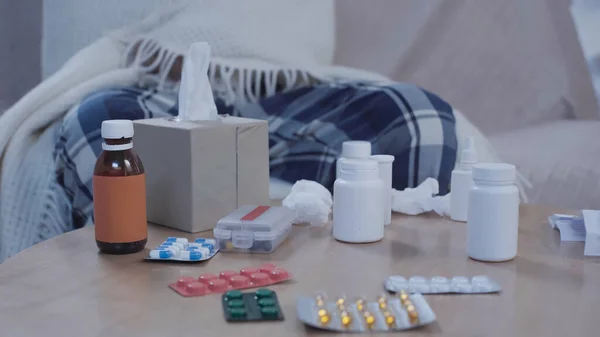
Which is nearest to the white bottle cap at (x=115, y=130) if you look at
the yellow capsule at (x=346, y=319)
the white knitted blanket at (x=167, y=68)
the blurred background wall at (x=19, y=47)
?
the yellow capsule at (x=346, y=319)

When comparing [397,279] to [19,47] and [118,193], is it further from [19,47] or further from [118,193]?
[19,47]

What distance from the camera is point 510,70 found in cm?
129

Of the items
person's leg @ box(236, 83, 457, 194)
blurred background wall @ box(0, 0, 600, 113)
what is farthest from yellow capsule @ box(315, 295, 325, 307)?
blurred background wall @ box(0, 0, 600, 113)

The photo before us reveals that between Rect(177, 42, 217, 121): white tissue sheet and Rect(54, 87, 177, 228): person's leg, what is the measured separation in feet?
1.20

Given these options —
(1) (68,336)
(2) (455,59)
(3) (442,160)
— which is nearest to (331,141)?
(3) (442,160)

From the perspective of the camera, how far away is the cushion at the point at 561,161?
1222 mm

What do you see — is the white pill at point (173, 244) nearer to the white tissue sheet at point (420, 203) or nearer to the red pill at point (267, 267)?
the red pill at point (267, 267)

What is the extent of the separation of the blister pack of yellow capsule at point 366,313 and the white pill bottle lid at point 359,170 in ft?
0.65

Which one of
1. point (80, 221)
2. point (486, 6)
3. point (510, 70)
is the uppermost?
point (486, 6)

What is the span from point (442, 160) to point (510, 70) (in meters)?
0.29

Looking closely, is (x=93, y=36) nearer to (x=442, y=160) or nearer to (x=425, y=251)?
(x=442, y=160)

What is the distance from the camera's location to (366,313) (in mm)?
524

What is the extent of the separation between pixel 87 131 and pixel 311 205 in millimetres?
563

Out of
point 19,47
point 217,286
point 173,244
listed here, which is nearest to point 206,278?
point 217,286
